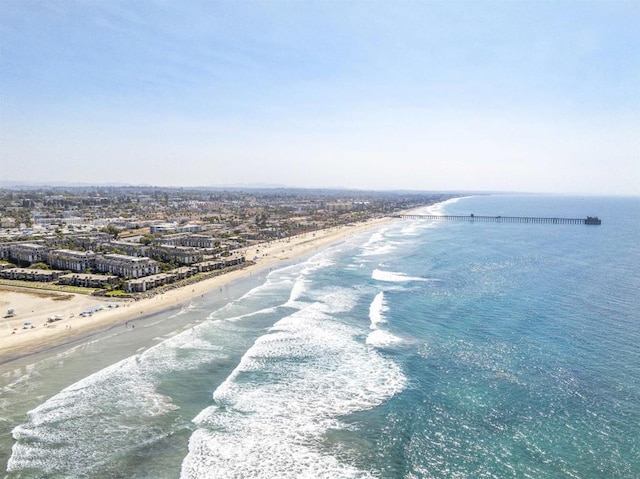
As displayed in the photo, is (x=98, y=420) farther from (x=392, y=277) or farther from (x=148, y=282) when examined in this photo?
(x=392, y=277)

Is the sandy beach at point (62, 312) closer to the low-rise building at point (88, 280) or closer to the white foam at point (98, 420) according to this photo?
the low-rise building at point (88, 280)

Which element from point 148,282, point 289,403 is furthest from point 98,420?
point 148,282

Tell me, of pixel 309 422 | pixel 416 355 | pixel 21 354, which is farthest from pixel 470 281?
pixel 21 354

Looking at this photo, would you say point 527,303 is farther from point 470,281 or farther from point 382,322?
point 382,322

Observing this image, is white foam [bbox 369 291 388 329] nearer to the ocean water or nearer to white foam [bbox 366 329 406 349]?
the ocean water

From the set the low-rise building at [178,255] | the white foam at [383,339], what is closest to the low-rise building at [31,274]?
the low-rise building at [178,255]

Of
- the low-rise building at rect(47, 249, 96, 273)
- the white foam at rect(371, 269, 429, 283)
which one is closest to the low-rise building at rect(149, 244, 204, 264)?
the low-rise building at rect(47, 249, 96, 273)
